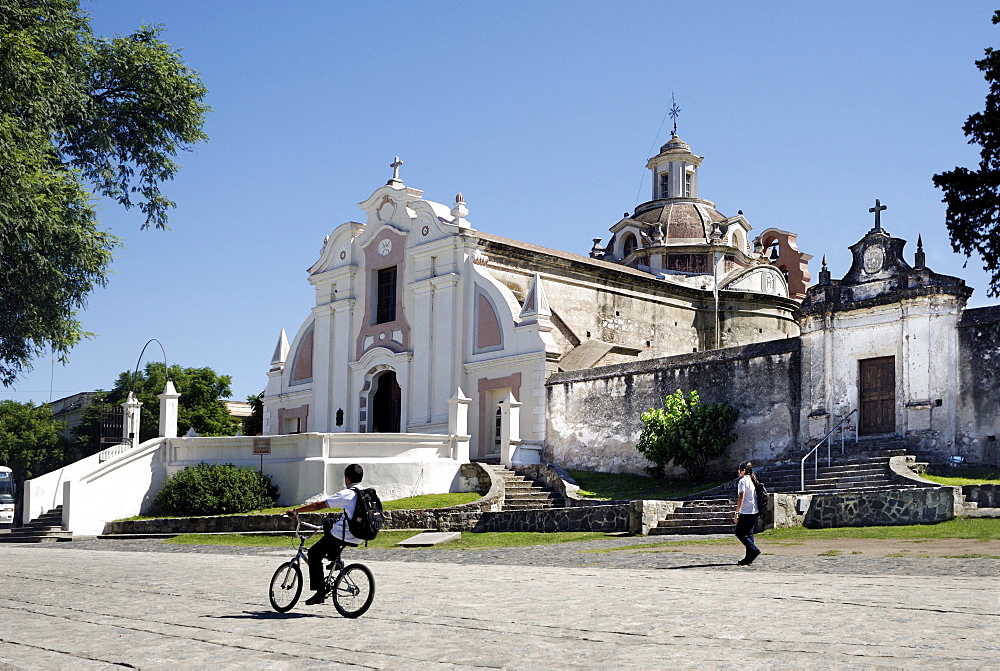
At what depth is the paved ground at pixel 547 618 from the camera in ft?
23.6

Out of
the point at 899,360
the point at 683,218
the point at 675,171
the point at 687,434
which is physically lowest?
the point at 687,434

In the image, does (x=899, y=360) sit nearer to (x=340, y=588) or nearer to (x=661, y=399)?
(x=661, y=399)

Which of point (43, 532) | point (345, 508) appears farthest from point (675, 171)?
point (345, 508)

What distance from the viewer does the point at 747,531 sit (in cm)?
1438

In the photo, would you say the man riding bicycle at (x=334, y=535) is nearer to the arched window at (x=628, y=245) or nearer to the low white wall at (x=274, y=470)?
the low white wall at (x=274, y=470)

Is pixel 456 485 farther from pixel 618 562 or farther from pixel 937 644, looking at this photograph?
pixel 937 644

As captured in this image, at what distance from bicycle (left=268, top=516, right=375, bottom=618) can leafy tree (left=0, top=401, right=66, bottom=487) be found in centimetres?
5412

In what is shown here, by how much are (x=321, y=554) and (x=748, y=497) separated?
6774 mm

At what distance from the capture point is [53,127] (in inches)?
953

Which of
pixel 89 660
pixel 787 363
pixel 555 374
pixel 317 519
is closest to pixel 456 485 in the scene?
pixel 555 374

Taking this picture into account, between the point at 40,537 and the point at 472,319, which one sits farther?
the point at 472,319

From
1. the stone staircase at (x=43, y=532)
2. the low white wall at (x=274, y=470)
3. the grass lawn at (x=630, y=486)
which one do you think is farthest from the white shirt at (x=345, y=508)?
the stone staircase at (x=43, y=532)

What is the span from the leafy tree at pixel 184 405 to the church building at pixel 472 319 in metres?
16.5

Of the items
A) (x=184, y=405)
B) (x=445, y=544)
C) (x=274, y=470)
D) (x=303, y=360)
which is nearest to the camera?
(x=445, y=544)
